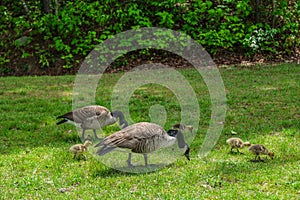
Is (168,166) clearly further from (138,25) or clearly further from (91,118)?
(138,25)

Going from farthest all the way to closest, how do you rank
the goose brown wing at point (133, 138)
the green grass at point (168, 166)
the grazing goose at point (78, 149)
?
1. the grazing goose at point (78, 149)
2. the goose brown wing at point (133, 138)
3. the green grass at point (168, 166)

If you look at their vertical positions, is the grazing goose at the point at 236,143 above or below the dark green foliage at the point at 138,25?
below

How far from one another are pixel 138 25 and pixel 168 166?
1237 centimetres

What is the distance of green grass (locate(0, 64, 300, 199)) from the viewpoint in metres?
6.23

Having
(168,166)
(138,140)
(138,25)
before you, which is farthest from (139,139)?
(138,25)

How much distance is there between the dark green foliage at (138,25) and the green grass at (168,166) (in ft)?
14.2

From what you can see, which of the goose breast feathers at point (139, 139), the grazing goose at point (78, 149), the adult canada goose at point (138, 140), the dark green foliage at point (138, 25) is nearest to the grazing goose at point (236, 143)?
the adult canada goose at point (138, 140)

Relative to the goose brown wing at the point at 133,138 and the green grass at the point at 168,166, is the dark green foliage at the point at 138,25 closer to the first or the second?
the green grass at the point at 168,166

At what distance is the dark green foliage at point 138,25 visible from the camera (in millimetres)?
18359

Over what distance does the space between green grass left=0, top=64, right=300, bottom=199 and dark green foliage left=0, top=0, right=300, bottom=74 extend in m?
4.32

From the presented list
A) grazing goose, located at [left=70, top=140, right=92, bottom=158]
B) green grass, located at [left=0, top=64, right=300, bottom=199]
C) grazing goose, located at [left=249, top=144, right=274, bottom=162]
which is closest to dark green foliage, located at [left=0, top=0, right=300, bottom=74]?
green grass, located at [left=0, top=64, right=300, bottom=199]

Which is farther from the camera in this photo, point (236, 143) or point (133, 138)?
point (236, 143)

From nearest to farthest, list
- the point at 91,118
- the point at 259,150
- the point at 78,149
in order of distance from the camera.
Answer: the point at 259,150, the point at 78,149, the point at 91,118

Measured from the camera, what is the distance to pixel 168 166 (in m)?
7.31
